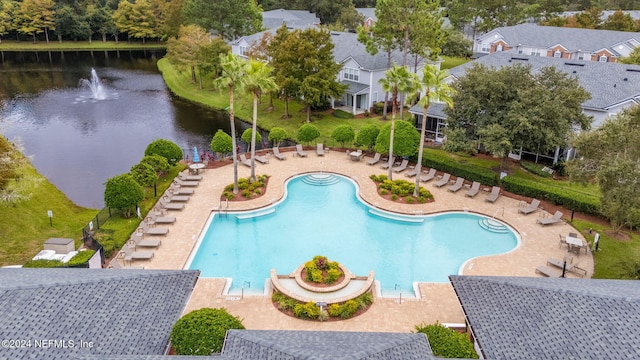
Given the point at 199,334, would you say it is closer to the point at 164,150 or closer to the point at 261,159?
the point at 164,150

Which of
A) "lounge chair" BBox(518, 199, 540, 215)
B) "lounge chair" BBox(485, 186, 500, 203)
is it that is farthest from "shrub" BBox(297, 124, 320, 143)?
"lounge chair" BBox(518, 199, 540, 215)

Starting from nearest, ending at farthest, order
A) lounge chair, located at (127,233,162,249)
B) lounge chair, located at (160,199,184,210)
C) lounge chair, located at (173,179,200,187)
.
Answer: lounge chair, located at (127,233,162,249) < lounge chair, located at (160,199,184,210) < lounge chair, located at (173,179,200,187)

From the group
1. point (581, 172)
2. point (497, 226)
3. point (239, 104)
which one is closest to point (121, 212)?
point (497, 226)

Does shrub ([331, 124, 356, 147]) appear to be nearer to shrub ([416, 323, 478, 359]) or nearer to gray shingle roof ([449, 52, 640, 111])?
gray shingle roof ([449, 52, 640, 111])

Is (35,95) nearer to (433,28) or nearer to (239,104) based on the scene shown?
(239,104)

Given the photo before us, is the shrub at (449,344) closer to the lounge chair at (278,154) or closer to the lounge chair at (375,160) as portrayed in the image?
the lounge chair at (375,160)

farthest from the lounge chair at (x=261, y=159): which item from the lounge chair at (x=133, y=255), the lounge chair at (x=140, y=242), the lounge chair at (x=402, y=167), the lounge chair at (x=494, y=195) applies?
the lounge chair at (x=494, y=195)

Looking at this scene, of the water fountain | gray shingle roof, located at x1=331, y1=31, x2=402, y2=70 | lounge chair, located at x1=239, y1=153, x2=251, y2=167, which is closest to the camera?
lounge chair, located at x1=239, y1=153, x2=251, y2=167

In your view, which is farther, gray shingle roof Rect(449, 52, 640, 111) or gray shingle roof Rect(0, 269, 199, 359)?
gray shingle roof Rect(449, 52, 640, 111)
